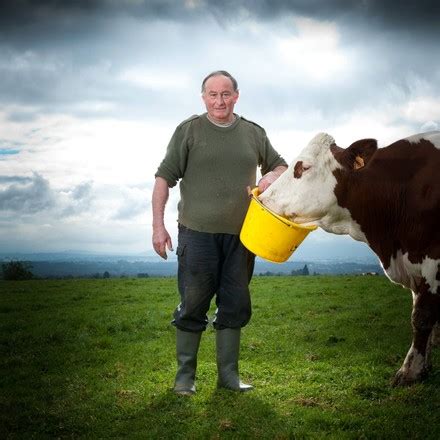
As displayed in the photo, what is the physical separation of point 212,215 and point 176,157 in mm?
693

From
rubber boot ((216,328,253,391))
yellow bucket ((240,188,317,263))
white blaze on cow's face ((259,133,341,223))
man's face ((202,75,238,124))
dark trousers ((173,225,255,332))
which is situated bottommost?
rubber boot ((216,328,253,391))

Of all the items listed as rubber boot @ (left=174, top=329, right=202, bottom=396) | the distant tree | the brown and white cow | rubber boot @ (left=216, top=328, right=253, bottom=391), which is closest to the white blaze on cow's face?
the brown and white cow

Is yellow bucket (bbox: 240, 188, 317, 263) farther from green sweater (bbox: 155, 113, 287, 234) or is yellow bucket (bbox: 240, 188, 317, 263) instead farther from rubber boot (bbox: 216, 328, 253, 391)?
rubber boot (bbox: 216, 328, 253, 391)

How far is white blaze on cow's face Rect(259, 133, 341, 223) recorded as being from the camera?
18.5 ft

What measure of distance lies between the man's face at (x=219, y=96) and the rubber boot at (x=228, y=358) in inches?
85.1

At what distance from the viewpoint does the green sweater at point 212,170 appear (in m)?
5.86

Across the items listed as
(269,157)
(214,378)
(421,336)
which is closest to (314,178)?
(269,157)

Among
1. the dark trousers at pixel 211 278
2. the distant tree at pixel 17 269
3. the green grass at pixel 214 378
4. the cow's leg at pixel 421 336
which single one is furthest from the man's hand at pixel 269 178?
the distant tree at pixel 17 269

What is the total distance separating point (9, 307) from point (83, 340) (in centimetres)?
500

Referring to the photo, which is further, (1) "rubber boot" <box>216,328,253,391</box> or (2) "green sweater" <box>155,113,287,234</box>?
(1) "rubber boot" <box>216,328,253,391</box>

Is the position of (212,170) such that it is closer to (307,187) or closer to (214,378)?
(307,187)

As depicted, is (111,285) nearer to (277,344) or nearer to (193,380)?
(277,344)

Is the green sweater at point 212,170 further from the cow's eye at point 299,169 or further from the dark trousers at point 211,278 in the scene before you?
the cow's eye at point 299,169

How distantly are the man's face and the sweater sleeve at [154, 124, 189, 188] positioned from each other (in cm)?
33
